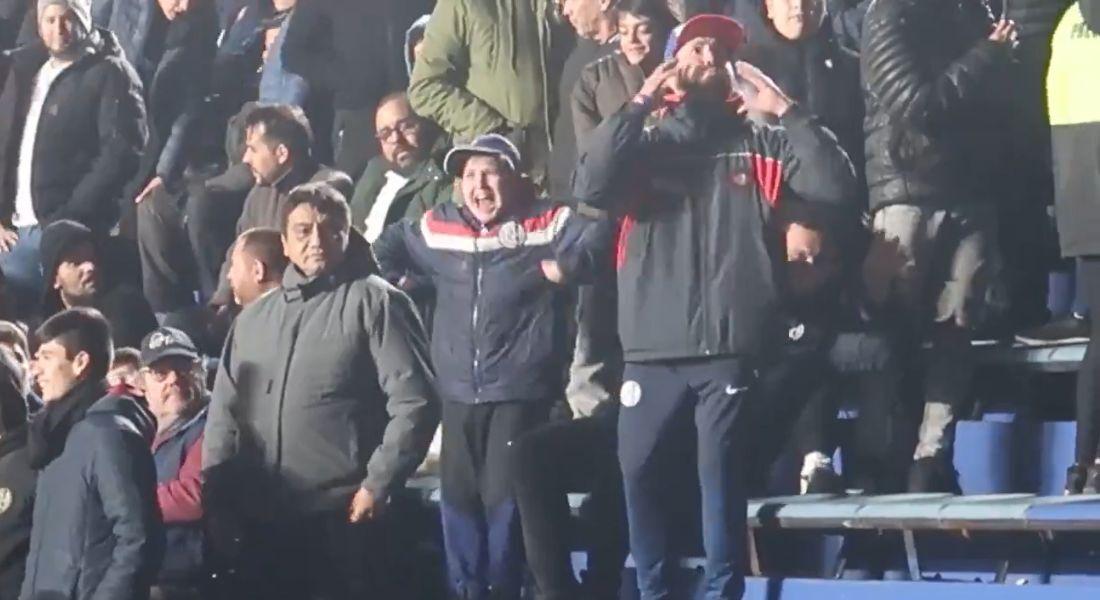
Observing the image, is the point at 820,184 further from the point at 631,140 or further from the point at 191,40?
the point at 191,40

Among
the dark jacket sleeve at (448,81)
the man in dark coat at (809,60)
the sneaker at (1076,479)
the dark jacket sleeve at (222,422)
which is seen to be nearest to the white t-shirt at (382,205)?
the dark jacket sleeve at (448,81)

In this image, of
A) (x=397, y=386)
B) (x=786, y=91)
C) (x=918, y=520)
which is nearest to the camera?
(x=918, y=520)

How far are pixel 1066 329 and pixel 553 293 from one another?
0.95 meters

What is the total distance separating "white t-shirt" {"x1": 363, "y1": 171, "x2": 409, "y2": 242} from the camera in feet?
14.8

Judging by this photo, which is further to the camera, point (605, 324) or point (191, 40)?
point (191, 40)

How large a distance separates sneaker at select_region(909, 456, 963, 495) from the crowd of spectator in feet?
0.05

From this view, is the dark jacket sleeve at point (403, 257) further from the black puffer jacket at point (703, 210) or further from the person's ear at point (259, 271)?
the black puffer jacket at point (703, 210)

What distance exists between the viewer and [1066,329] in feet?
12.5

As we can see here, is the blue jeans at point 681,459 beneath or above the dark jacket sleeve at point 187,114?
beneath

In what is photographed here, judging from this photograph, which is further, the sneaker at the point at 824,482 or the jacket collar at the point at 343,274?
the jacket collar at the point at 343,274

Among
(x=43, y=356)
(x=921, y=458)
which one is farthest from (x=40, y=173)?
(x=921, y=458)

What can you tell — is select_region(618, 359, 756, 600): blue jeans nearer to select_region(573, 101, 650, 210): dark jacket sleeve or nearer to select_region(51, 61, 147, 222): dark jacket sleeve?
select_region(573, 101, 650, 210): dark jacket sleeve

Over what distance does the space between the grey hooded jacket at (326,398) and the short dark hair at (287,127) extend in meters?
0.31

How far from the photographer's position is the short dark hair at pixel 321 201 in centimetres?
458
